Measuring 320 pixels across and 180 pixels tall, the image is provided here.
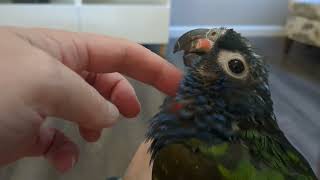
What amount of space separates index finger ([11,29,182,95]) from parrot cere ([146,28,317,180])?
0.11 ft

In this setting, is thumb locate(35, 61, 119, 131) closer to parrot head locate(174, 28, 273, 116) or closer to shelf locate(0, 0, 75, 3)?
parrot head locate(174, 28, 273, 116)

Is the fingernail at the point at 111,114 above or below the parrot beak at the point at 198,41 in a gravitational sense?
below

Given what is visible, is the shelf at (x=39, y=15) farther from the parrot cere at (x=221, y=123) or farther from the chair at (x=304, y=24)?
the parrot cere at (x=221, y=123)

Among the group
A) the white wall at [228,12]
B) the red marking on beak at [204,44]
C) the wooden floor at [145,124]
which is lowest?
the wooden floor at [145,124]

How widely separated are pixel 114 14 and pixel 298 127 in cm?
113

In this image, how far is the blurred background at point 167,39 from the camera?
135 centimetres

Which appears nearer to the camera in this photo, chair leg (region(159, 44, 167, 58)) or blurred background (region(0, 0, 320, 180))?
blurred background (region(0, 0, 320, 180))

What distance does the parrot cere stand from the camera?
534 mm

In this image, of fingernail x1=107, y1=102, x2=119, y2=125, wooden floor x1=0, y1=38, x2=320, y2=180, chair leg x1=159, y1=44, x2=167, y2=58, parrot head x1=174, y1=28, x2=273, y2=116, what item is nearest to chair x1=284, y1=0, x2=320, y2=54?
wooden floor x1=0, y1=38, x2=320, y2=180

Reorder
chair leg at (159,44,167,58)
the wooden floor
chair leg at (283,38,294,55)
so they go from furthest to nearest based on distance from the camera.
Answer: chair leg at (283,38,294,55) → chair leg at (159,44,167,58) → the wooden floor

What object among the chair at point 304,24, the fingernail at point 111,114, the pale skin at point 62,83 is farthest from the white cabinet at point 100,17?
the fingernail at point 111,114

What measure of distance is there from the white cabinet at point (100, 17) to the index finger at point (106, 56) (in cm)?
174

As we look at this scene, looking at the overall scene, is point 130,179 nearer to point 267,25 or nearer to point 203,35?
point 203,35

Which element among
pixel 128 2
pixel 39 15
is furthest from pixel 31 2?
pixel 128 2
